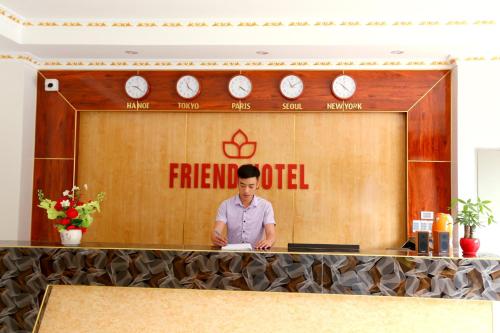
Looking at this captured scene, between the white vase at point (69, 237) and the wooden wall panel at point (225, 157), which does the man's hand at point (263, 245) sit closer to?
the white vase at point (69, 237)

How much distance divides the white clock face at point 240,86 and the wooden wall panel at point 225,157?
23cm

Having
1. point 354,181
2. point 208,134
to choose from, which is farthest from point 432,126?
point 208,134

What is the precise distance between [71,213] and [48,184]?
94.5 inches

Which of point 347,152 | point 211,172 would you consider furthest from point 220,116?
point 347,152

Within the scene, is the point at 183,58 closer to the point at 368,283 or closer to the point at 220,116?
the point at 220,116

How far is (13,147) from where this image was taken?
19.0ft

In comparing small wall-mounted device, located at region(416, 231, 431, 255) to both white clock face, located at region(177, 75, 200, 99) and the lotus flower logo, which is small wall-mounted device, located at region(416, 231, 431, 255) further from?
white clock face, located at region(177, 75, 200, 99)

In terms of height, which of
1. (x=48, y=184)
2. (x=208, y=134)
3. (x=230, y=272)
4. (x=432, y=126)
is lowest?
(x=230, y=272)

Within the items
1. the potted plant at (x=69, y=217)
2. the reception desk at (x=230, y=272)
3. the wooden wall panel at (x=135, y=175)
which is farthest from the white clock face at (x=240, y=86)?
the reception desk at (x=230, y=272)

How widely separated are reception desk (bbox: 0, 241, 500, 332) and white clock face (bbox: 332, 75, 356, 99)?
2.58 m

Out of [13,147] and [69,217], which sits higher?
[13,147]

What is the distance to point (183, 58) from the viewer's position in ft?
19.2

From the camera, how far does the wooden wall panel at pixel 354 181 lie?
18.8 ft

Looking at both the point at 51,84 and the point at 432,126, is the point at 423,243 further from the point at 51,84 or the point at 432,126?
the point at 51,84
